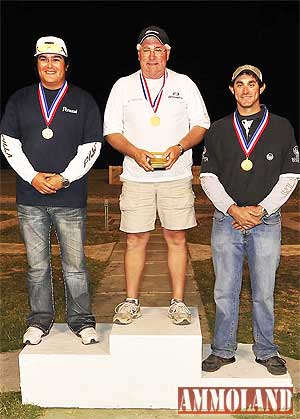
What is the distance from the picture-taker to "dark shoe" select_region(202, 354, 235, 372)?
3.90 m

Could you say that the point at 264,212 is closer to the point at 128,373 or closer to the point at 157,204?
the point at 157,204

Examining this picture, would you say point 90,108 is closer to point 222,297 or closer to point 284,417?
point 222,297

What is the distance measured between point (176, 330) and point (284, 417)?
2.91 ft

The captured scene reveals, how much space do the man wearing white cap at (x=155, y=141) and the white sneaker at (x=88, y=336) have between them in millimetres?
202

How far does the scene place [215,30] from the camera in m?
30.7

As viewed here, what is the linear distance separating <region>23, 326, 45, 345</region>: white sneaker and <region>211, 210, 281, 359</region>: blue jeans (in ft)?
4.13

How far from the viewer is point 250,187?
3670 mm

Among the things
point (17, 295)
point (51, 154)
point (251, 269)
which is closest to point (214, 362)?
point (251, 269)

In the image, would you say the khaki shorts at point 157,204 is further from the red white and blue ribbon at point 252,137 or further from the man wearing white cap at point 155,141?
the red white and blue ribbon at point 252,137

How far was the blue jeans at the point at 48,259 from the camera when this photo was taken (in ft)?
12.8

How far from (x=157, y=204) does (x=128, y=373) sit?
118cm

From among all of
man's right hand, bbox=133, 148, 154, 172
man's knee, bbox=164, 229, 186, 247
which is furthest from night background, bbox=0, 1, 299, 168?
man's right hand, bbox=133, 148, 154, 172

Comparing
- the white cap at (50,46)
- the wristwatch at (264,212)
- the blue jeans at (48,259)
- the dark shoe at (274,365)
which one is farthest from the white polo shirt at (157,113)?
the dark shoe at (274,365)

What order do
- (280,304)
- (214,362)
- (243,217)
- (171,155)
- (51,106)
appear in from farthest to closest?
(280,304)
(214,362)
(51,106)
(171,155)
(243,217)
